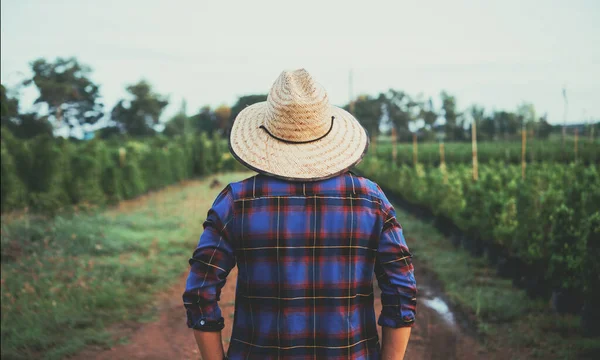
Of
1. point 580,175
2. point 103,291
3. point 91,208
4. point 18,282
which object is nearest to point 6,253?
point 18,282

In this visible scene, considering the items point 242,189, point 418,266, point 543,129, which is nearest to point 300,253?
point 242,189

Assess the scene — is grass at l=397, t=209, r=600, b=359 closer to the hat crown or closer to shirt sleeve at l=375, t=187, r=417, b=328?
shirt sleeve at l=375, t=187, r=417, b=328

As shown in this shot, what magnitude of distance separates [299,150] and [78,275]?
5.55 metres

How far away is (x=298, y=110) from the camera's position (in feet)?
4.90

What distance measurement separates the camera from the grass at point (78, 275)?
4.62m

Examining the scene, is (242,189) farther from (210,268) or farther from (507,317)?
(507,317)

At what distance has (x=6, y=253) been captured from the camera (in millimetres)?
6953

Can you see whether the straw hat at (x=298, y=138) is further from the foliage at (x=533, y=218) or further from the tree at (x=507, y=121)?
the tree at (x=507, y=121)

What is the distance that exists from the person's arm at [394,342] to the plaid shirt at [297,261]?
0.05 meters

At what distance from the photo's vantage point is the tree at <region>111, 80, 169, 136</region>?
4903 centimetres

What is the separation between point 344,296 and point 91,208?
10.8m

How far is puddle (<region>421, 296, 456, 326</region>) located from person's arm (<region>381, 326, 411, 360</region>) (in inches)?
146

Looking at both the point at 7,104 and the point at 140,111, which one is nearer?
the point at 7,104

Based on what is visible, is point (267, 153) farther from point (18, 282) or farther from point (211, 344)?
point (18, 282)
